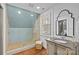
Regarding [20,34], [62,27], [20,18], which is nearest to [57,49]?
[62,27]

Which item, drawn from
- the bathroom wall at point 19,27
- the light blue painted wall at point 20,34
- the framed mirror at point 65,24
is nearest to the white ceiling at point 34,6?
the bathroom wall at point 19,27

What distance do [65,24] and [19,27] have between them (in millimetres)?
767

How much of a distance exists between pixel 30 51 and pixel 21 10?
2.28 feet

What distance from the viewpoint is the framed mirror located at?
1.83 meters

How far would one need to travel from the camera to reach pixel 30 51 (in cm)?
188

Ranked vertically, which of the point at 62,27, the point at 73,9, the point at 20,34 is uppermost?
the point at 73,9

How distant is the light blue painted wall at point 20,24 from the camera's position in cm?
185

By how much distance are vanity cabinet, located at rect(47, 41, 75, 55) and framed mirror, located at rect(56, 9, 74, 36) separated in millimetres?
209

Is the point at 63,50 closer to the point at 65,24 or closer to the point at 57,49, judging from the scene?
the point at 57,49

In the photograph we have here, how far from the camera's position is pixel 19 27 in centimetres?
189

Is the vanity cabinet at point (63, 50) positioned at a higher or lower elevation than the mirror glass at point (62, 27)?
lower

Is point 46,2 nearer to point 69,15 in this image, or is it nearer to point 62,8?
point 62,8

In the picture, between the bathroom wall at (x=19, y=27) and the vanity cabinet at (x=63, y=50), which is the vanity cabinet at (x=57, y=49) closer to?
the vanity cabinet at (x=63, y=50)
